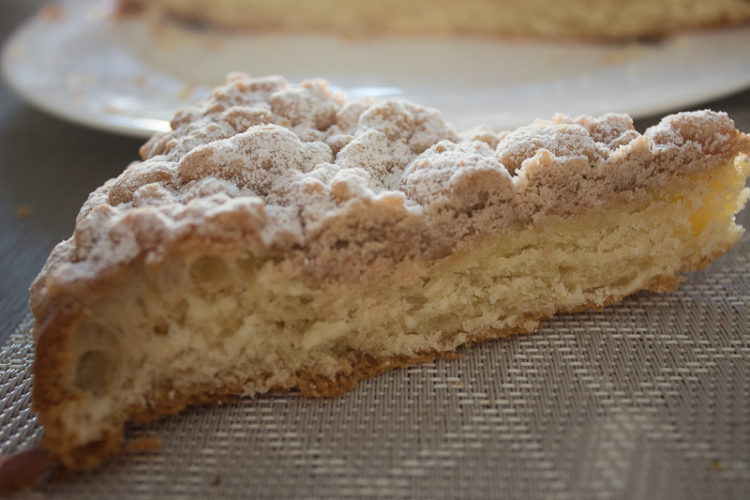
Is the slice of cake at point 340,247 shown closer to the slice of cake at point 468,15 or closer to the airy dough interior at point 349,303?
the airy dough interior at point 349,303

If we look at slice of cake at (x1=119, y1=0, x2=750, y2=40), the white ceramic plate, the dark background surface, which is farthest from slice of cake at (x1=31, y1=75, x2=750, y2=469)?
slice of cake at (x1=119, y1=0, x2=750, y2=40)

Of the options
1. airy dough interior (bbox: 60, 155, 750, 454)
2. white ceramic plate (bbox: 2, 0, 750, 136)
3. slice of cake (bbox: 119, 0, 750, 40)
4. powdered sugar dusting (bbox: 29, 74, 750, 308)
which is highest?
slice of cake (bbox: 119, 0, 750, 40)

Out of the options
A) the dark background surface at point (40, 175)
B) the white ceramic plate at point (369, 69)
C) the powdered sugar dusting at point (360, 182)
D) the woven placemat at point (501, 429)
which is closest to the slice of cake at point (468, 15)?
the white ceramic plate at point (369, 69)

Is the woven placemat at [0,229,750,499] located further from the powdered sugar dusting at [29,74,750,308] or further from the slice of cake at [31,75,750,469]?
the powdered sugar dusting at [29,74,750,308]

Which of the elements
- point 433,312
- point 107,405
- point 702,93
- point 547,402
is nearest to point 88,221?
point 107,405

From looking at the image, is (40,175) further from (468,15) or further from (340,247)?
(468,15)

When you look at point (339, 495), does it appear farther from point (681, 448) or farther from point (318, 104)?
point (318, 104)

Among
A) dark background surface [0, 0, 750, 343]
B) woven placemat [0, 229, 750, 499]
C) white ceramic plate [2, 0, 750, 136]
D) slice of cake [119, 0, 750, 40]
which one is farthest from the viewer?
slice of cake [119, 0, 750, 40]
